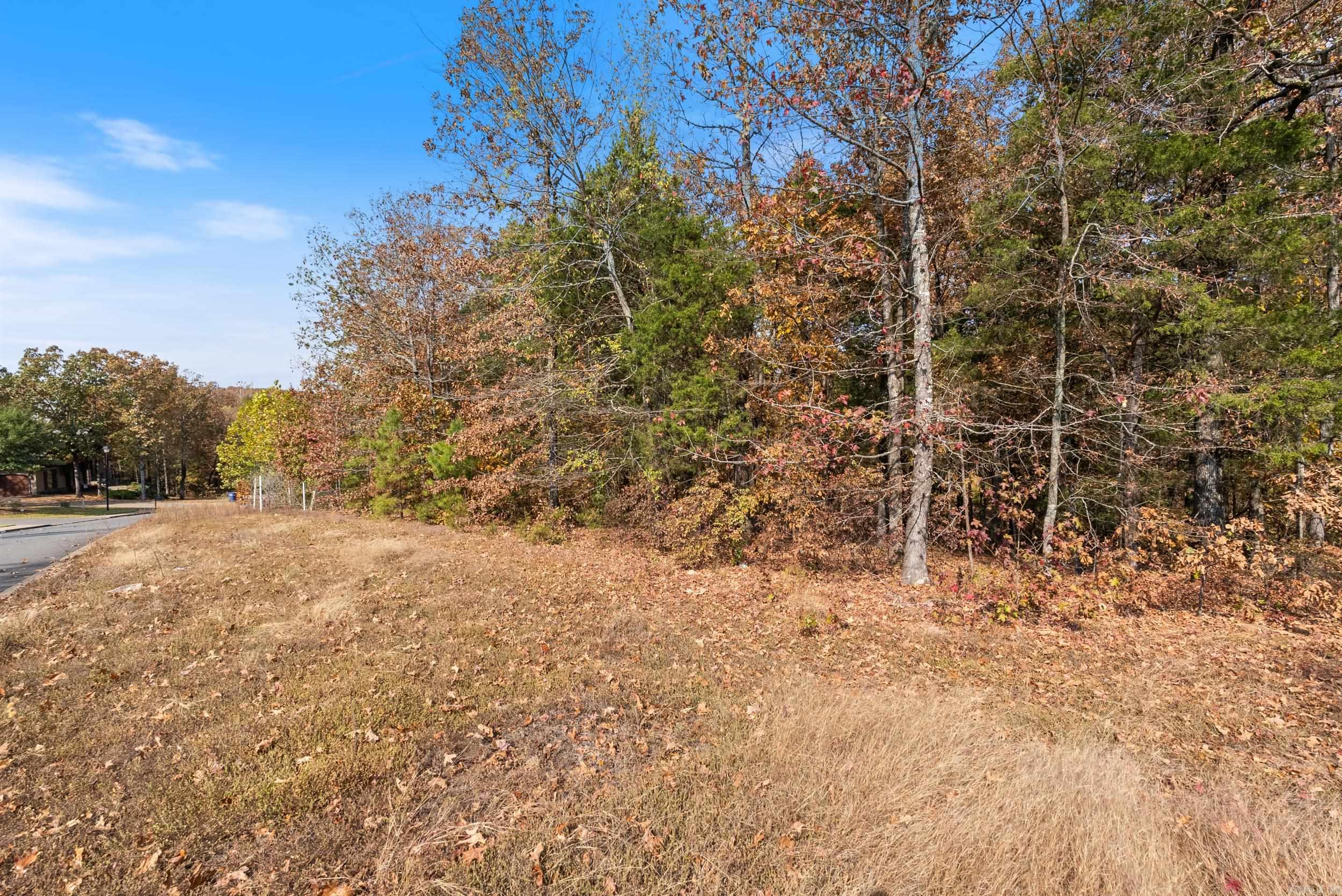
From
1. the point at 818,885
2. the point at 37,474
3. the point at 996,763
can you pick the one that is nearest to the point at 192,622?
the point at 818,885

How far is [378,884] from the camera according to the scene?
325cm

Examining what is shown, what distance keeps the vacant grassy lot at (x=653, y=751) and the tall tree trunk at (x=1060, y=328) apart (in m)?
1.97

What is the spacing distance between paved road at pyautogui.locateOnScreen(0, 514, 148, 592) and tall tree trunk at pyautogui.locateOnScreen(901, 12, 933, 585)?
15.5 metres

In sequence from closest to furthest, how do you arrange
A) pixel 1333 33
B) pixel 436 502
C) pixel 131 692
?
pixel 131 692
pixel 1333 33
pixel 436 502

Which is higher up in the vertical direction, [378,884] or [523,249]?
[523,249]

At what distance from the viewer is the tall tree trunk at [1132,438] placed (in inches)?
360

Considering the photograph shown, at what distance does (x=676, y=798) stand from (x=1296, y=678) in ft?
22.3

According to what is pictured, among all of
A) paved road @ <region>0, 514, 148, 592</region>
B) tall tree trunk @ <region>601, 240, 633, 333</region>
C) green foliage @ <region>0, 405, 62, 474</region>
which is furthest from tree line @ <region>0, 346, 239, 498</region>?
tall tree trunk @ <region>601, 240, 633, 333</region>

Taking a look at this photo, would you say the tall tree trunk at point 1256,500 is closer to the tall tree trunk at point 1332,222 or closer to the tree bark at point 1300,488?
the tree bark at point 1300,488

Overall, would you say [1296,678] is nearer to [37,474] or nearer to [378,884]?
[378,884]

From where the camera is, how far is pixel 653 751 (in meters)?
4.69

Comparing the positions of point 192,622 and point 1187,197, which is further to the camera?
point 1187,197

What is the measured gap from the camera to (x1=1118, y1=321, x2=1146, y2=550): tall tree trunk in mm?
9133

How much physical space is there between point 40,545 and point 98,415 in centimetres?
3470
